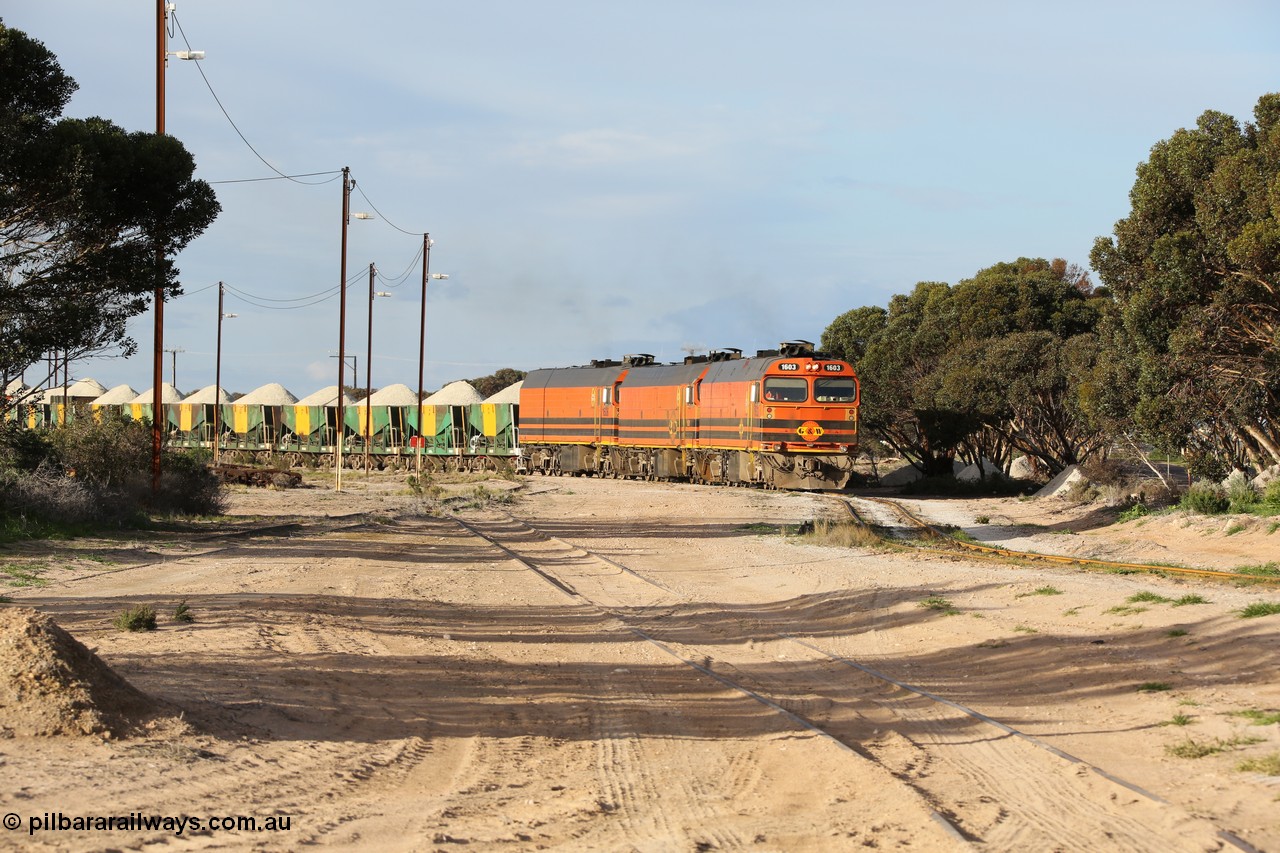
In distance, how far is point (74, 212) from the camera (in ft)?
63.7

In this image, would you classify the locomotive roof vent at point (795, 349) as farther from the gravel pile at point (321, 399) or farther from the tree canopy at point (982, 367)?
the gravel pile at point (321, 399)

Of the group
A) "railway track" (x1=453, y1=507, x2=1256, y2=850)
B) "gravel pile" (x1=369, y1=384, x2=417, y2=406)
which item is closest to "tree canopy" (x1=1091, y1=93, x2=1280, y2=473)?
"railway track" (x1=453, y1=507, x2=1256, y2=850)

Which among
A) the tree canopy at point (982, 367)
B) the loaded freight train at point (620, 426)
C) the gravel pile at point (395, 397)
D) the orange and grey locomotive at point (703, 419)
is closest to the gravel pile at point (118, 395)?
the loaded freight train at point (620, 426)

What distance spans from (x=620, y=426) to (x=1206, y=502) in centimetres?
2568

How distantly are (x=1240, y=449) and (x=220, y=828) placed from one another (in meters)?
31.3

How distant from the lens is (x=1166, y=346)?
26891 millimetres

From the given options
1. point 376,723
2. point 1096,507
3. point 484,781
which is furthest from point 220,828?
point 1096,507

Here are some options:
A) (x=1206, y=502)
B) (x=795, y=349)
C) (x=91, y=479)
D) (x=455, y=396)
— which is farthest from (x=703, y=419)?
(x=455, y=396)

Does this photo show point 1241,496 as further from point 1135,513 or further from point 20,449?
point 20,449

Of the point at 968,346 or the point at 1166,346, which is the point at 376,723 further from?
the point at 968,346

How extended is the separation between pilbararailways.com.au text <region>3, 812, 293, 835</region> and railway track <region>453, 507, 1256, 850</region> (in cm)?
341

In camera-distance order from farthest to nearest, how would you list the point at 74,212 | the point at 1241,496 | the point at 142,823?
the point at 1241,496, the point at 74,212, the point at 142,823

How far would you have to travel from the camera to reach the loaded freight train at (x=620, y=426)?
35.2 meters

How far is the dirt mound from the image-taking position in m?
6.72
